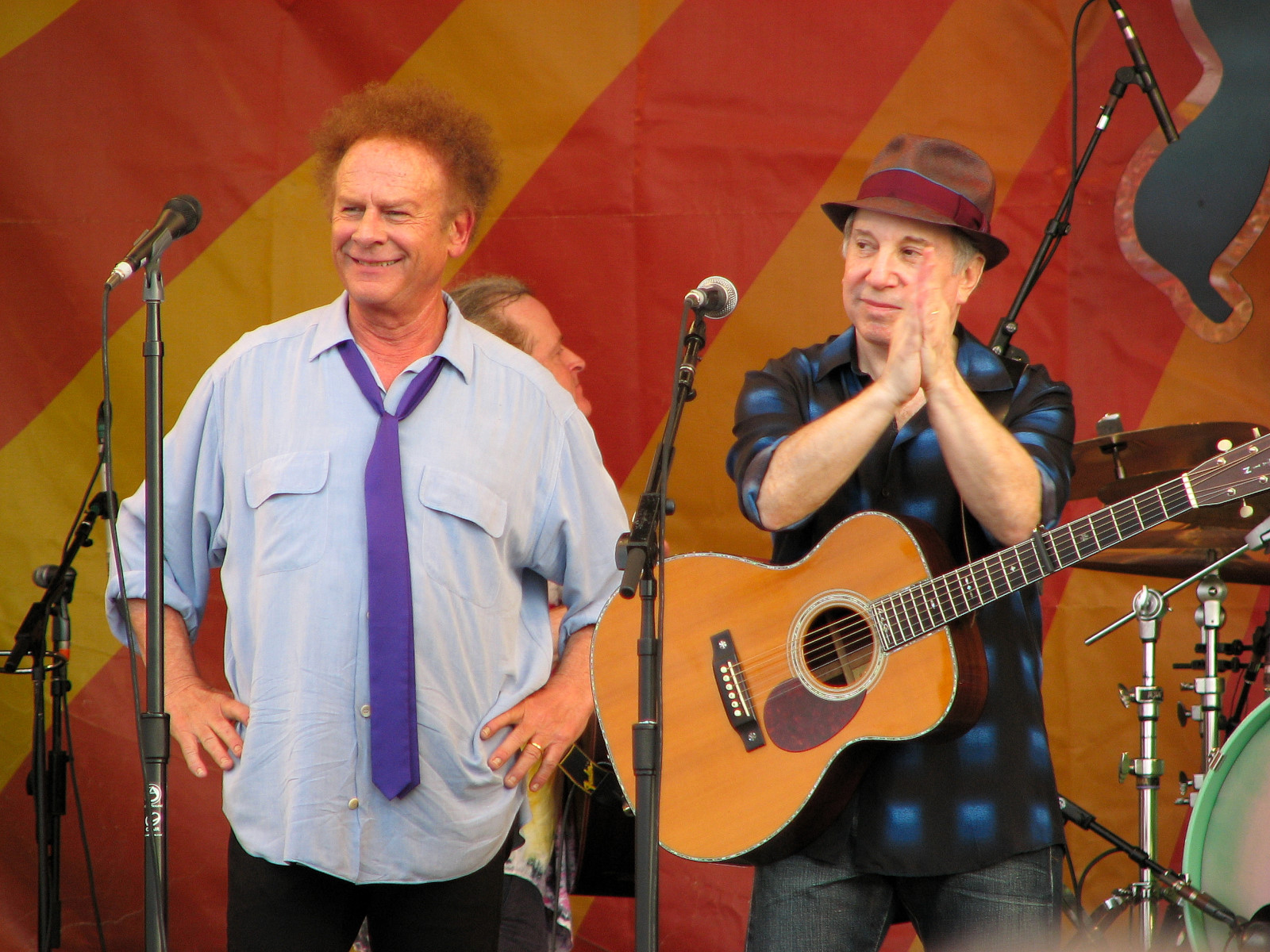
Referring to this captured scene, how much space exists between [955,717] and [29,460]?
3314 mm

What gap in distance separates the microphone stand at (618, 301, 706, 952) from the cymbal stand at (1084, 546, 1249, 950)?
1768 mm

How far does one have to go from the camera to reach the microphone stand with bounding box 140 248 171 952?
1.84m

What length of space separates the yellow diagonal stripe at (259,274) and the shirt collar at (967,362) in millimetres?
2161

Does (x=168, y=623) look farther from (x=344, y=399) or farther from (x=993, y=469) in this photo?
(x=993, y=469)

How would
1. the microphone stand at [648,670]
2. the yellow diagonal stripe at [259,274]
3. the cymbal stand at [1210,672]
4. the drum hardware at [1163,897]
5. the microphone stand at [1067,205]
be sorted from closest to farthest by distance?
the microphone stand at [648,670]
the drum hardware at [1163,897]
the cymbal stand at [1210,672]
the microphone stand at [1067,205]
the yellow diagonal stripe at [259,274]

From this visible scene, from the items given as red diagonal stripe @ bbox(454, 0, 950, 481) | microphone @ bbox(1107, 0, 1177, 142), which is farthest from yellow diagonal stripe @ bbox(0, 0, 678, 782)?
microphone @ bbox(1107, 0, 1177, 142)

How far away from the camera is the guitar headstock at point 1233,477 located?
2.10 m

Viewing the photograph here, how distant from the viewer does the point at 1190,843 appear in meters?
3.04

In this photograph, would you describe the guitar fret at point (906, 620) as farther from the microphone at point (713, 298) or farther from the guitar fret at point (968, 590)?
the microphone at point (713, 298)

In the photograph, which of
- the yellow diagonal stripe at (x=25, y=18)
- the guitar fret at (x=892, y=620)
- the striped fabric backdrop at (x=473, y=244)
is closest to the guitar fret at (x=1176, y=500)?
the guitar fret at (x=892, y=620)

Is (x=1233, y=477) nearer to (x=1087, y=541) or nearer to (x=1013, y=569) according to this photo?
(x=1087, y=541)

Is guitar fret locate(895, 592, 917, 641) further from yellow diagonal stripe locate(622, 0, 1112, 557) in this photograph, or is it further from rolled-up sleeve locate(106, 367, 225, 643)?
yellow diagonal stripe locate(622, 0, 1112, 557)

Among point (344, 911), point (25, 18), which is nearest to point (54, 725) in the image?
point (344, 911)

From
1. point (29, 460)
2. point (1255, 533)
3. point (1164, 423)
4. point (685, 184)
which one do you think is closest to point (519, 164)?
point (685, 184)
